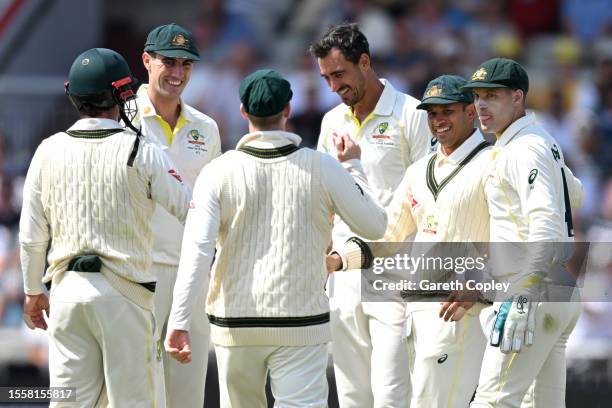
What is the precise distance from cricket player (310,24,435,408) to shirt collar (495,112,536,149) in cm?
87

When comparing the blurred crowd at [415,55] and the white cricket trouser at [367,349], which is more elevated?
the blurred crowd at [415,55]

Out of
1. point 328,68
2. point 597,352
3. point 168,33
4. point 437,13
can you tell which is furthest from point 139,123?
point 437,13

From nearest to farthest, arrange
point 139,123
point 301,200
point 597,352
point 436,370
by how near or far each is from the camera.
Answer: point 301,200
point 436,370
point 139,123
point 597,352

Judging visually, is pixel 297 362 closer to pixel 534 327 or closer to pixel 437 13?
pixel 534 327

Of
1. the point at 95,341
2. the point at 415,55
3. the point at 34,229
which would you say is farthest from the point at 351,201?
the point at 415,55

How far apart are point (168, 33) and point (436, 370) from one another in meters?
2.23

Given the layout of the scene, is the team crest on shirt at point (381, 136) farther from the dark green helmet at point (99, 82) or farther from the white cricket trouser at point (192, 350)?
the dark green helmet at point (99, 82)

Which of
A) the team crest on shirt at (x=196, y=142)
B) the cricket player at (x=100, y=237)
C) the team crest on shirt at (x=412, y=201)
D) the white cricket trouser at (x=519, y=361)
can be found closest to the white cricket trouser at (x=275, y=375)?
the cricket player at (x=100, y=237)

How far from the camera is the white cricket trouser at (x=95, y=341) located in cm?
566

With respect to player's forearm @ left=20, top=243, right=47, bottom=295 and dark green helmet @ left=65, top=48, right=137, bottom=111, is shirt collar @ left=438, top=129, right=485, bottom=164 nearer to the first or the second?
dark green helmet @ left=65, top=48, right=137, bottom=111

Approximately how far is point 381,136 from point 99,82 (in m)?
1.77

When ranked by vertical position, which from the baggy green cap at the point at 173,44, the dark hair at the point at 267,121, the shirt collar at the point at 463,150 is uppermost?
the baggy green cap at the point at 173,44

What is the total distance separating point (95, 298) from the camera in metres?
5.65

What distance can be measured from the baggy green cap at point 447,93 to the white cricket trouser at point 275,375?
137 cm
